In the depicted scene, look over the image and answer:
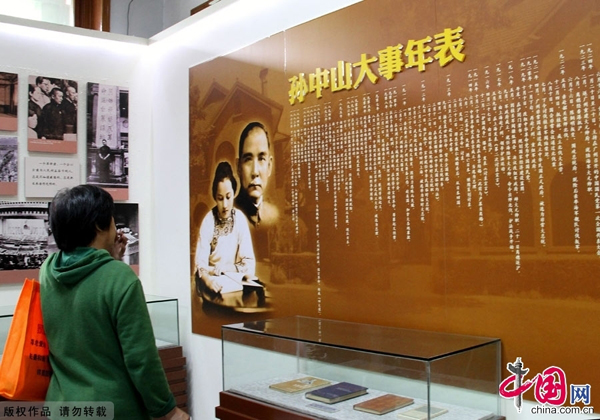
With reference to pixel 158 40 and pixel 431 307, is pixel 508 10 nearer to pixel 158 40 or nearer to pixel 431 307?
pixel 431 307

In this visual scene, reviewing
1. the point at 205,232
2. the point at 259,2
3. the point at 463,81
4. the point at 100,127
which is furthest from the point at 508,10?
the point at 100,127

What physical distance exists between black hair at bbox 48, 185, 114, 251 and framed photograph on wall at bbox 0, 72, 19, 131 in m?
1.99

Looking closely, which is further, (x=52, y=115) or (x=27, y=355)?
(x=52, y=115)

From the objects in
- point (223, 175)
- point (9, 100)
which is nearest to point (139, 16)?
point (9, 100)

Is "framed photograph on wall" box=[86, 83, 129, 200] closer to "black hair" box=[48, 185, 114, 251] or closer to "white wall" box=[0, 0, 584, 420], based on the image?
"white wall" box=[0, 0, 584, 420]

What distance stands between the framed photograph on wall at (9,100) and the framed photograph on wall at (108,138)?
1.45ft

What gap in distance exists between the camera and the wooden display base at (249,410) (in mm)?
2297

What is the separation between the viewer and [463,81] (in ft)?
7.66

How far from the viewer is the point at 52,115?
12.8 feet

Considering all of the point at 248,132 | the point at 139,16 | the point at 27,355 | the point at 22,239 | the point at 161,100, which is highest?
the point at 139,16

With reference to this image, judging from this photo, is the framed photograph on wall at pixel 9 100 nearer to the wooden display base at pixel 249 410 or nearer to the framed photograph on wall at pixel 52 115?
the framed photograph on wall at pixel 52 115

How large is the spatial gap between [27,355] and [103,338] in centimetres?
27

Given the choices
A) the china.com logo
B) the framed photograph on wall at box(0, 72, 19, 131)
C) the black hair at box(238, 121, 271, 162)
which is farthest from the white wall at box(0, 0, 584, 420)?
the china.com logo

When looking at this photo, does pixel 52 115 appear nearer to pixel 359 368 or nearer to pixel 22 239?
pixel 22 239
